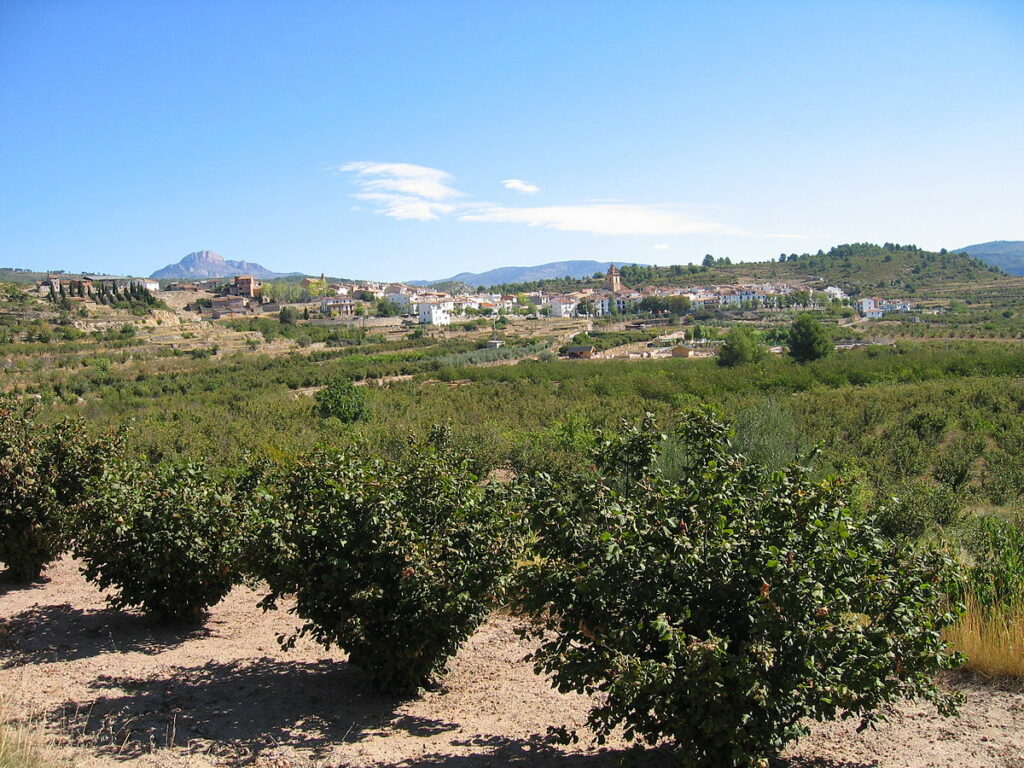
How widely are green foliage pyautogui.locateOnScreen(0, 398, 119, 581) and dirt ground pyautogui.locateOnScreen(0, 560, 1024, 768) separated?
99 centimetres

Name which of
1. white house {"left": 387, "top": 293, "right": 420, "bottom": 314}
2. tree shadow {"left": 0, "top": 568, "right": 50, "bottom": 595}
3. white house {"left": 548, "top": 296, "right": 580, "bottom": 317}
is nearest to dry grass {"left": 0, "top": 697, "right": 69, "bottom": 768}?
tree shadow {"left": 0, "top": 568, "right": 50, "bottom": 595}

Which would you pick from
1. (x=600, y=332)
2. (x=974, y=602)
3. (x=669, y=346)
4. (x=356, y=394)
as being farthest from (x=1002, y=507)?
(x=600, y=332)

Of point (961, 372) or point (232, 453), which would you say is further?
point (961, 372)

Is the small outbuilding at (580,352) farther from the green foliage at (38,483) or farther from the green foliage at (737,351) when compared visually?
the green foliage at (38,483)

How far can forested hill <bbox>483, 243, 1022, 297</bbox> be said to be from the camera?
112 m

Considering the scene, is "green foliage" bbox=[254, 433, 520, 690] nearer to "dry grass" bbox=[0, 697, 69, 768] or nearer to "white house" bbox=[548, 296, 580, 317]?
"dry grass" bbox=[0, 697, 69, 768]

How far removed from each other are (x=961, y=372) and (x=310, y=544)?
36965 mm

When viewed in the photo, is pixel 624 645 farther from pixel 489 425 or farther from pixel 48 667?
pixel 489 425

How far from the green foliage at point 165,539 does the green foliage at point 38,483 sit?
1.10 m

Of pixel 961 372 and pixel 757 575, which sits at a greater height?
pixel 757 575

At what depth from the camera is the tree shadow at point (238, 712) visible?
4.62 m

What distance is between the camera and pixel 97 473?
7.98 meters

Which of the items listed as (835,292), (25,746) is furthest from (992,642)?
(835,292)

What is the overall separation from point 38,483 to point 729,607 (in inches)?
294
